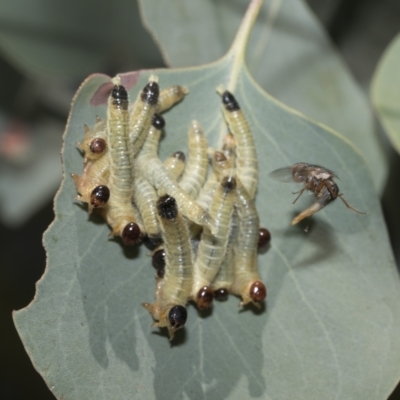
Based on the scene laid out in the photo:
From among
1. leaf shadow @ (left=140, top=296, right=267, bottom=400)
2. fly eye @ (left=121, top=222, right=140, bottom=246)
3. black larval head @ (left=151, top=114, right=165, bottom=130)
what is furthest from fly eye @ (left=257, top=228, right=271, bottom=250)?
black larval head @ (left=151, top=114, right=165, bottom=130)

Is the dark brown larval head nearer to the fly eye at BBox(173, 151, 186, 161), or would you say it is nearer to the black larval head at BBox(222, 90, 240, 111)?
the fly eye at BBox(173, 151, 186, 161)

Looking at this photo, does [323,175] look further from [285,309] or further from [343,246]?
[285,309]

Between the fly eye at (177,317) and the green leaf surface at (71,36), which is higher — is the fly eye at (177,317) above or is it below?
below

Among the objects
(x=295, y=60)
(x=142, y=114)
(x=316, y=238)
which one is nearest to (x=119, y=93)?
(x=142, y=114)

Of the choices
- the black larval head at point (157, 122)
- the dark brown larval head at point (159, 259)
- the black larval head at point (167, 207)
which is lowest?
the dark brown larval head at point (159, 259)

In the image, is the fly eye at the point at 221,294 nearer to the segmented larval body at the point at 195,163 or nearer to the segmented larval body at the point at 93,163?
the segmented larval body at the point at 195,163

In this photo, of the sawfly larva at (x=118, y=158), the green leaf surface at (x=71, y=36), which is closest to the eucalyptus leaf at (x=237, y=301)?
the sawfly larva at (x=118, y=158)
